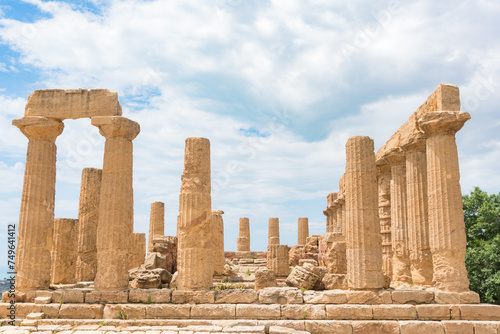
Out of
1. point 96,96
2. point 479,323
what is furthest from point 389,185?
point 96,96

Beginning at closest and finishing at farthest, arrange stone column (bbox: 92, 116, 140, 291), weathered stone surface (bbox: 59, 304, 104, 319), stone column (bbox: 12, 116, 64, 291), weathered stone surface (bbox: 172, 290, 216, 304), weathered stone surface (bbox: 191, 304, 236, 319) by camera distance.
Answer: weathered stone surface (bbox: 191, 304, 236, 319) < weathered stone surface (bbox: 172, 290, 216, 304) < weathered stone surface (bbox: 59, 304, 104, 319) < stone column (bbox: 92, 116, 140, 291) < stone column (bbox: 12, 116, 64, 291)

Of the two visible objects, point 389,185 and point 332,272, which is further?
point 389,185

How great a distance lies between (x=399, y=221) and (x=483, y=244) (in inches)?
433

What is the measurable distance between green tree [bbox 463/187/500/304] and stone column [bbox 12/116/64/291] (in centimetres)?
2140

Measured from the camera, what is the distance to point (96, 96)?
671 inches

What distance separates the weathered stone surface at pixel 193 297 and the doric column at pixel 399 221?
27.6 ft

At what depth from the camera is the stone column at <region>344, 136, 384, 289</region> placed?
1471 cm

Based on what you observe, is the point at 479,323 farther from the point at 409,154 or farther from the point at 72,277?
the point at 72,277

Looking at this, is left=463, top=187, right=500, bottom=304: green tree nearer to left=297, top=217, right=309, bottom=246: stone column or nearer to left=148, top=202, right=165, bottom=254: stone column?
left=297, top=217, right=309, bottom=246: stone column

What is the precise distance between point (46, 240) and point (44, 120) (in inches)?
176

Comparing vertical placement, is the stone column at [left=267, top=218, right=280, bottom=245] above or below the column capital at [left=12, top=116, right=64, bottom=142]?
below

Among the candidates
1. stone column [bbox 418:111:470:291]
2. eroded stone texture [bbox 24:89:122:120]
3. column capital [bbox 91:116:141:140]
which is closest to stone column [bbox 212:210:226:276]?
column capital [bbox 91:116:141:140]

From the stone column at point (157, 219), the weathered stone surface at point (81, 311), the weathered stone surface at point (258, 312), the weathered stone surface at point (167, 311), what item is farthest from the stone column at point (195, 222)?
the stone column at point (157, 219)

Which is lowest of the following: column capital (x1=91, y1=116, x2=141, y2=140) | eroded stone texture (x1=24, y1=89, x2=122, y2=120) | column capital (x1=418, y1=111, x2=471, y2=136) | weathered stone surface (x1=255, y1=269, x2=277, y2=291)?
weathered stone surface (x1=255, y1=269, x2=277, y2=291)
